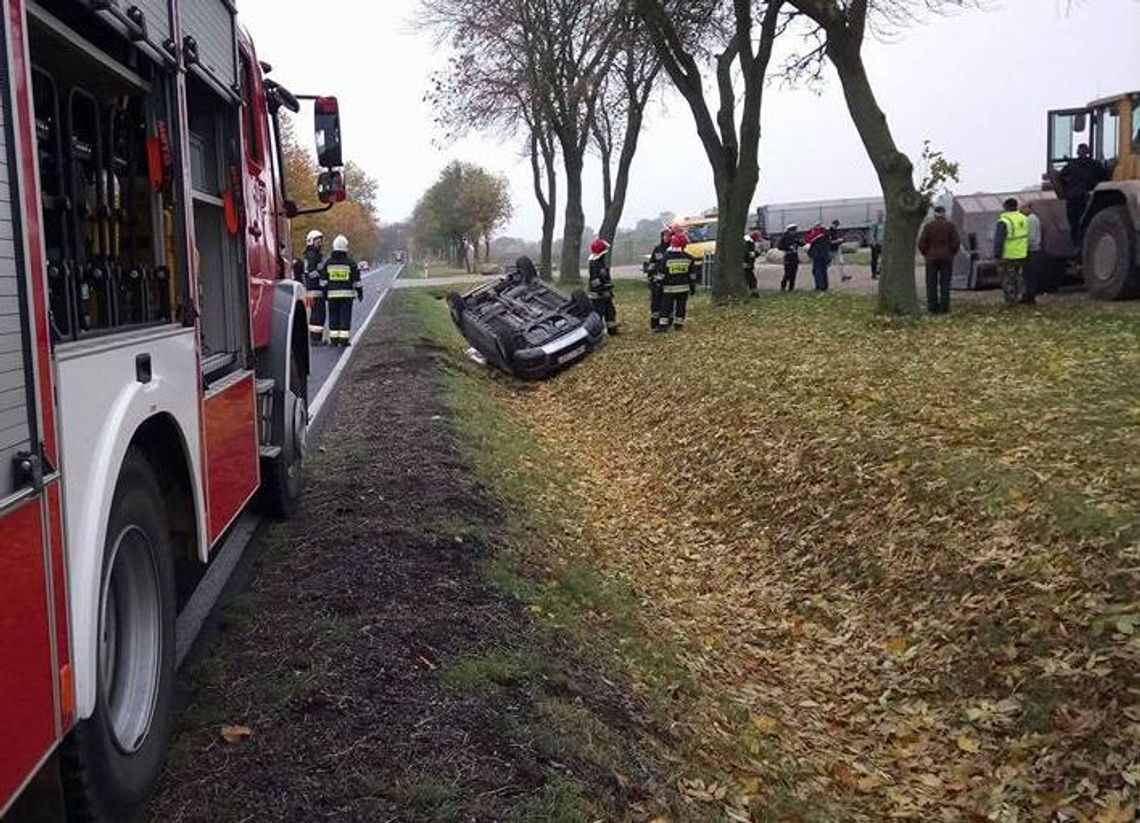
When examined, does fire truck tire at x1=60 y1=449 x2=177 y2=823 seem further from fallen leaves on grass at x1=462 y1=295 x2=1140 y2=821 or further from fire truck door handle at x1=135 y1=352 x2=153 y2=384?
fallen leaves on grass at x1=462 y1=295 x2=1140 y2=821

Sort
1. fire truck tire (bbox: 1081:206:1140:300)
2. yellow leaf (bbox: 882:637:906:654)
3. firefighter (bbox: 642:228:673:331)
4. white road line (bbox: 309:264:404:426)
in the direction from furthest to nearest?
firefighter (bbox: 642:228:673:331), fire truck tire (bbox: 1081:206:1140:300), white road line (bbox: 309:264:404:426), yellow leaf (bbox: 882:637:906:654)

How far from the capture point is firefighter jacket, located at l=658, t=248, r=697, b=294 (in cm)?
1666

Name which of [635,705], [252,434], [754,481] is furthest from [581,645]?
[754,481]

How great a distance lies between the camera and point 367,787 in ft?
11.8

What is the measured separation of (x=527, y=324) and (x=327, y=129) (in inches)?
316

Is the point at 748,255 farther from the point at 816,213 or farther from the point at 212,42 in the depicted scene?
the point at 816,213

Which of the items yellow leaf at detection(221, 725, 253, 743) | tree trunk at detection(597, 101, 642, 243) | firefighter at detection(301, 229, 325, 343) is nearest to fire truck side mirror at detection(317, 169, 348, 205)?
yellow leaf at detection(221, 725, 253, 743)

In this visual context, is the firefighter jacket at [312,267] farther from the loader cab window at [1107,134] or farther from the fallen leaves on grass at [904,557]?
the loader cab window at [1107,134]

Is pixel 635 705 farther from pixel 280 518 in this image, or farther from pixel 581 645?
pixel 280 518

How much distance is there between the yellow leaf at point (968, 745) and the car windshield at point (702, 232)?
37735 mm

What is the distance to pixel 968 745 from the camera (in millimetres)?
4750

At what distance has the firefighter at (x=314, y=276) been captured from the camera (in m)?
17.5

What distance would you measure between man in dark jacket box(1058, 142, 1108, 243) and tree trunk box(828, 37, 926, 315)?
310 cm

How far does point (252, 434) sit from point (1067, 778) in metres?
4.11
